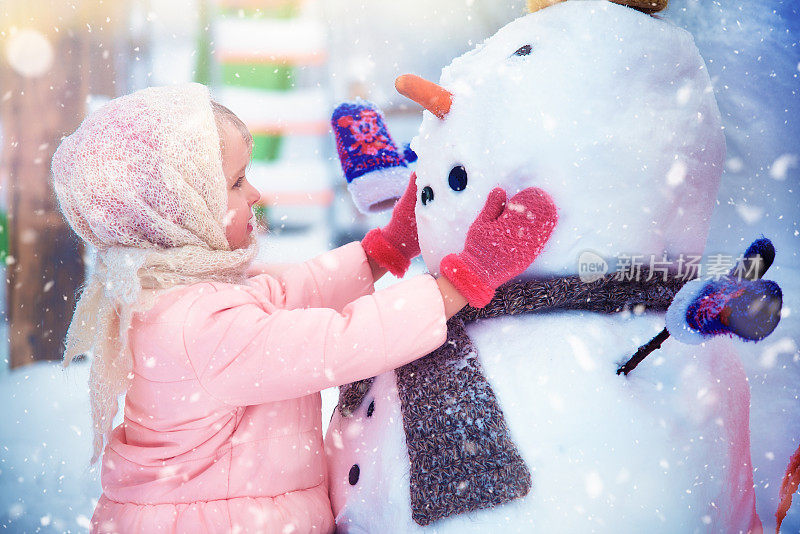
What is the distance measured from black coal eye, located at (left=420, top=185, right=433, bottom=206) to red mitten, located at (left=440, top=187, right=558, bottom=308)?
0.08 m

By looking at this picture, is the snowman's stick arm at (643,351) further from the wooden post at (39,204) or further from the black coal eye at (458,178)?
the wooden post at (39,204)

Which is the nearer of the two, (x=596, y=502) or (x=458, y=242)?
(x=596, y=502)

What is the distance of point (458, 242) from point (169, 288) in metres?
0.34

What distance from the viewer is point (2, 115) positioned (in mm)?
1182

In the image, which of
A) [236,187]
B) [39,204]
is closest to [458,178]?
[236,187]

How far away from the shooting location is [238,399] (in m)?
0.71

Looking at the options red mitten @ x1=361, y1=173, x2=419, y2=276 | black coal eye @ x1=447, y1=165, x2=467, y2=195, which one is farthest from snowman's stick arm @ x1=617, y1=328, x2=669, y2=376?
red mitten @ x1=361, y1=173, x2=419, y2=276

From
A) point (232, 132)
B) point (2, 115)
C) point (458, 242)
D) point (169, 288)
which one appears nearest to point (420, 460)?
point (458, 242)

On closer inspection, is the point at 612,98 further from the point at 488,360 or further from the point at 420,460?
the point at 420,460

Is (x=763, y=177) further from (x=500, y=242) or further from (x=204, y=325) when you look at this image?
(x=204, y=325)

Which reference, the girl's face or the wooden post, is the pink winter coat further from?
the wooden post

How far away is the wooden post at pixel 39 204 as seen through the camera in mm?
1190

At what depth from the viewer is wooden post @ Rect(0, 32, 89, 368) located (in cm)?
119

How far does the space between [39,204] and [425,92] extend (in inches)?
37.8
